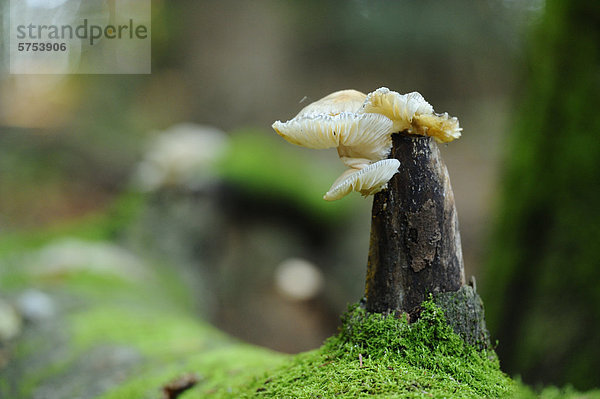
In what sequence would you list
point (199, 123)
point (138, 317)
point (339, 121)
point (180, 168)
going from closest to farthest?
point (339, 121) < point (138, 317) < point (180, 168) < point (199, 123)

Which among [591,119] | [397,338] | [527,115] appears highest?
[527,115]

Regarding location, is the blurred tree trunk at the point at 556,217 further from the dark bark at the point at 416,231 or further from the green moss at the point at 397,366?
the dark bark at the point at 416,231

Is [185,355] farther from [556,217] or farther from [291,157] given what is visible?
[291,157]

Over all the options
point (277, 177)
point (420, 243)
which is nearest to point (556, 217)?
point (420, 243)

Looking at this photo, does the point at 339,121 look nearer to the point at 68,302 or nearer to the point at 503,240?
the point at 503,240

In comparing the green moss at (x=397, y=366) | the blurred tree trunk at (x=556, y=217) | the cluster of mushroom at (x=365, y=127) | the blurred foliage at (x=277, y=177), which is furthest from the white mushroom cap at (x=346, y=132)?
the blurred foliage at (x=277, y=177)

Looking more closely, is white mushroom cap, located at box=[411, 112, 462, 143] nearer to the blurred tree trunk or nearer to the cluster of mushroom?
the cluster of mushroom

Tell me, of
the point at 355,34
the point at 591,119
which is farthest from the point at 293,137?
the point at 355,34
